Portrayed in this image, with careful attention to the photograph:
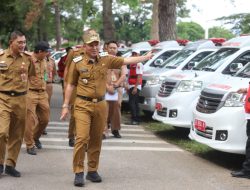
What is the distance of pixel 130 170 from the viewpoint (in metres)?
7.67

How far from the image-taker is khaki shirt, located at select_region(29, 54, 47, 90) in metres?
9.08

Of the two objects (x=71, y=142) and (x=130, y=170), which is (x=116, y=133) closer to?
(x=71, y=142)

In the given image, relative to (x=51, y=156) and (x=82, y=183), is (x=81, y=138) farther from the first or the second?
(x=51, y=156)

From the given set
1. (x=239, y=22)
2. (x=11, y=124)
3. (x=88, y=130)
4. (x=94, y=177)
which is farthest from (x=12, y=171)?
(x=239, y=22)

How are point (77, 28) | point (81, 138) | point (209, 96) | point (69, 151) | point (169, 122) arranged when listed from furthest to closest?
point (77, 28) → point (169, 122) → point (69, 151) → point (209, 96) → point (81, 138)

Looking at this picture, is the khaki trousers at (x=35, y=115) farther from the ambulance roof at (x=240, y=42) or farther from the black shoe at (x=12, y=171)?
the ambulance roof at (x=240, y=42)

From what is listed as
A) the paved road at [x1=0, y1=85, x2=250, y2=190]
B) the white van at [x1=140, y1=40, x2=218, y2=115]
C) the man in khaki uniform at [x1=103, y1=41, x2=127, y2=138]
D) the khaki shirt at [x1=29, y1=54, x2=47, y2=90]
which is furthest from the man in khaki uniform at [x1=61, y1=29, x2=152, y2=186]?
the white van at [x1=140, y1=40, x2=218, y2=115]

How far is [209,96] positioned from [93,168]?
2.38 metres

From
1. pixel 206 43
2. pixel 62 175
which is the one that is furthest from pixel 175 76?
pixel 62 175

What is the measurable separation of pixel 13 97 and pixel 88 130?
121 centimetres

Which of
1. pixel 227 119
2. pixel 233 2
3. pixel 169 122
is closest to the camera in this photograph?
pixel 227 119

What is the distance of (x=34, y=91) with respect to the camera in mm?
9086

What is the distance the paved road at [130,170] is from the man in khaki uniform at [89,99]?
34 centimetres

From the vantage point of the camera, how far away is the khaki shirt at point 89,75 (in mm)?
6758
